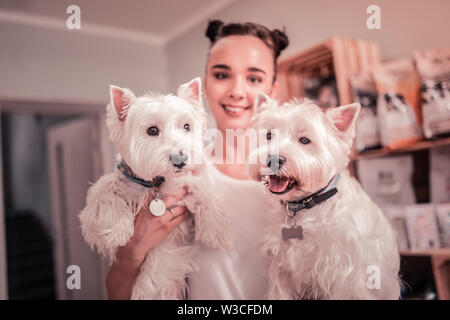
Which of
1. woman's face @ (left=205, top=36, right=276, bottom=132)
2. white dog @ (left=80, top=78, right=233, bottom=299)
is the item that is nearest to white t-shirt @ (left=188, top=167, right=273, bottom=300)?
white dog @ (left=80, top=78, right=233, bottom=299)

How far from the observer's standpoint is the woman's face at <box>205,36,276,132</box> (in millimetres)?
767

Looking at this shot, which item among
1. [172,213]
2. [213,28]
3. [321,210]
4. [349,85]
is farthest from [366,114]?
[172,213]

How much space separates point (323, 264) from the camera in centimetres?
70

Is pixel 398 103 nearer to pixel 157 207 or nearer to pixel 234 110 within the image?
pixel 234 110

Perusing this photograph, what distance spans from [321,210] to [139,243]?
1.33ft

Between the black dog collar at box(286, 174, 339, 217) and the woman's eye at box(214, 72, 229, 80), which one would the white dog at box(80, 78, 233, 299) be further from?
the black dog collar at box(286, 174, 339, 217)

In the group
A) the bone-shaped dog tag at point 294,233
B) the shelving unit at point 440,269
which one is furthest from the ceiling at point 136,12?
the shelving unit at point 440,269

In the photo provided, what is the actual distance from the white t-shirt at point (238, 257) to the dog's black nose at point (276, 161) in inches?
5.1

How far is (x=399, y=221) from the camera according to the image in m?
0.82

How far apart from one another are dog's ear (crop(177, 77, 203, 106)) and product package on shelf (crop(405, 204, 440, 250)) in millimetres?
577

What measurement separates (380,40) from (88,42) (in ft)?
2.40
